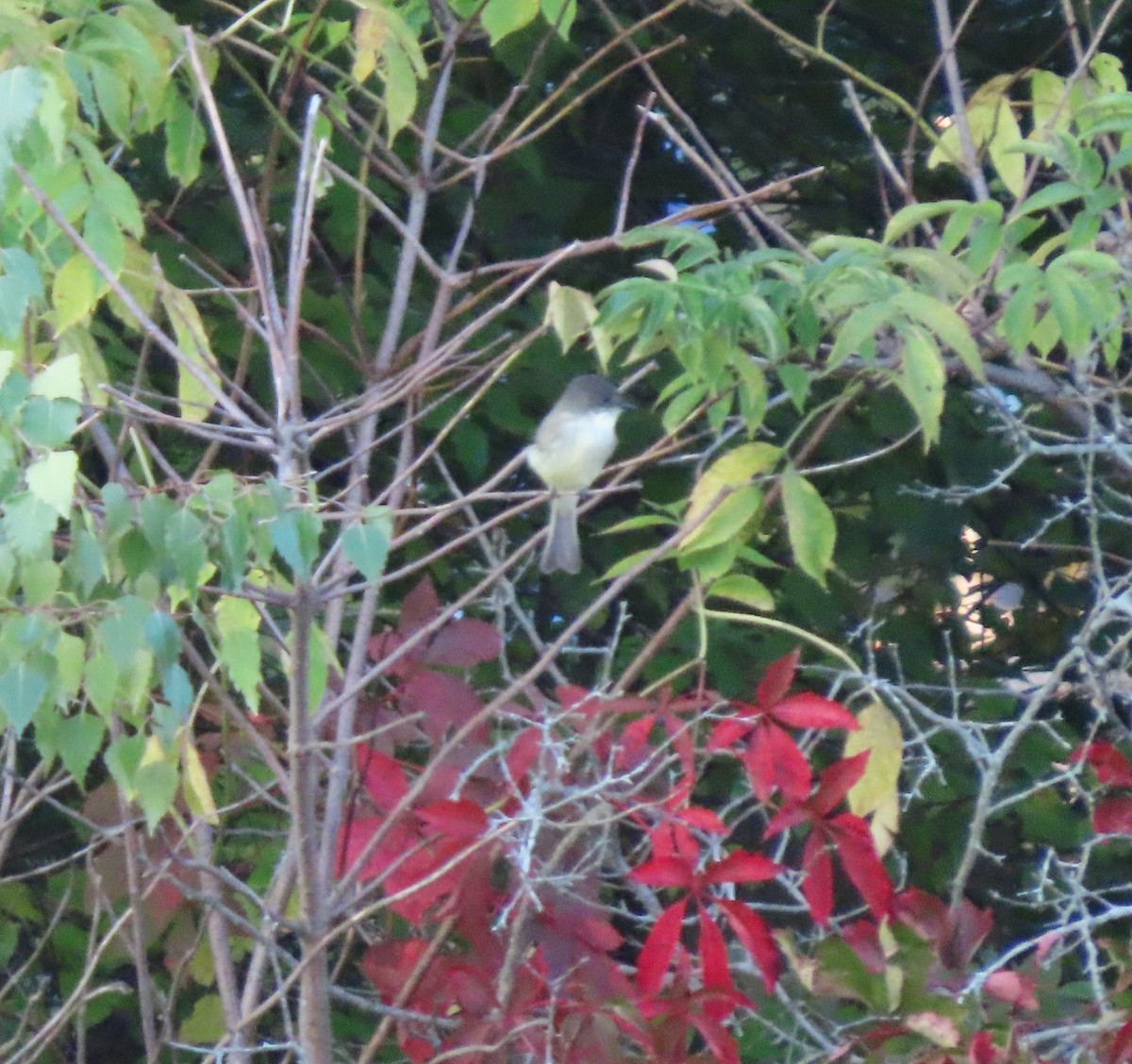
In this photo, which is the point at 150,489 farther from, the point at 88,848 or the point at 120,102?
the point at 88,848

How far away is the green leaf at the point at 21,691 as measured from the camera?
1.64 m

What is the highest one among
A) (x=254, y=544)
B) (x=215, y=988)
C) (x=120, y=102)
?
(x=120, y=102)

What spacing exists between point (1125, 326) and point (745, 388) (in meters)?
1.00

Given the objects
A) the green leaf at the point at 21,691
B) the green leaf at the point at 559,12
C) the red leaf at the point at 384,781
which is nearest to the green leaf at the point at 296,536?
the green leaf at the point at 21,691

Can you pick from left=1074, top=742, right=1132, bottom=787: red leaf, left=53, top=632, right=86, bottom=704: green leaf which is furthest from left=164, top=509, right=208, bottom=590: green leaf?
left=1074, top=742, right=1132, bottom=787: red leaf

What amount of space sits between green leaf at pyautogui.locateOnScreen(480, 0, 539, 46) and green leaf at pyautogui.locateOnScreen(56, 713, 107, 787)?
1.28 meters

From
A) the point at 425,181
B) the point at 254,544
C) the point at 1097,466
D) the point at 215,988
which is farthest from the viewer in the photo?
the point at 1097,466

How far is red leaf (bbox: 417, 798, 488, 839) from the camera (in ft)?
7.18

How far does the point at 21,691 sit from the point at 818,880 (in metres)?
1.17

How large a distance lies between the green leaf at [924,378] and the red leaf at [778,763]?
500mm

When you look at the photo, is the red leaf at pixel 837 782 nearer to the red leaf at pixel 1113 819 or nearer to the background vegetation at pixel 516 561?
the background vegetation at pixel 516 561

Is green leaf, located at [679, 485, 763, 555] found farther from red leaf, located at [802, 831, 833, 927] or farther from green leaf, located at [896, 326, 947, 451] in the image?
red leaf, located at [802, 831, 833, 927]

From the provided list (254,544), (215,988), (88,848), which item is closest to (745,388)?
(254,544)

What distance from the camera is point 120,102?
2.19 meters
